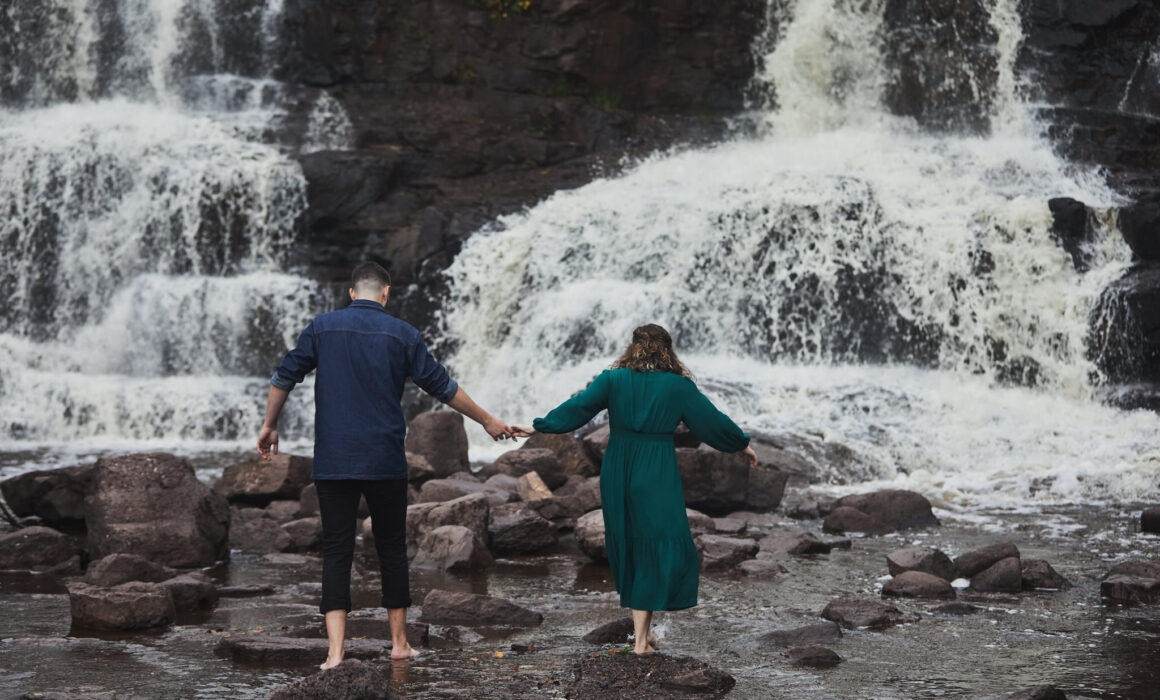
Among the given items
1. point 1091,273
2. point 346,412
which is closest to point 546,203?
point 1091,273

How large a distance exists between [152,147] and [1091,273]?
14.5 m

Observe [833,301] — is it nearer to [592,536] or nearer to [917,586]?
[592,536]

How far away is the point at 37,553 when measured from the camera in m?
8.76

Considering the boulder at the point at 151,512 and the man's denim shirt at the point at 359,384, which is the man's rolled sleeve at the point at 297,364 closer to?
the man's denim shirt at the point at 359,384

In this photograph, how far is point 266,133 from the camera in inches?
888

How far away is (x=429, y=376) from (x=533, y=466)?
232 inches

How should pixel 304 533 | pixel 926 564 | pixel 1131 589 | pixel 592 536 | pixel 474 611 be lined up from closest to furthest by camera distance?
pixel 474 611 → pixel 1131 589 → pixel 926 564 → pixel 592 536 → pixel 304 533

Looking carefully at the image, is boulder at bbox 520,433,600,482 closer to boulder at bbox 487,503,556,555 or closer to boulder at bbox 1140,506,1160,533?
boulder at bbox 487,503,556,555

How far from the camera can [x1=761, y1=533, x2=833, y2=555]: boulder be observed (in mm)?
9367

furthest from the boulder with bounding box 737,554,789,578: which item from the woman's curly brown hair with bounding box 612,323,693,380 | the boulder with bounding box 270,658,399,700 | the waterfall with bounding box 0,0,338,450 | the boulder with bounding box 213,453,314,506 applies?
the waterfall with bounding box 0,0,338,450

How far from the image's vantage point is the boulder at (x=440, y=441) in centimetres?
1181

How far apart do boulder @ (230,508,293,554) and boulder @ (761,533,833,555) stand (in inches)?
140

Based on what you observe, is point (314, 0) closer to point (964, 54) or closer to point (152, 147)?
point (152, 147)

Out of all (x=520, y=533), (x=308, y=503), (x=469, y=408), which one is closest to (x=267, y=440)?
(x=469, y=408)
